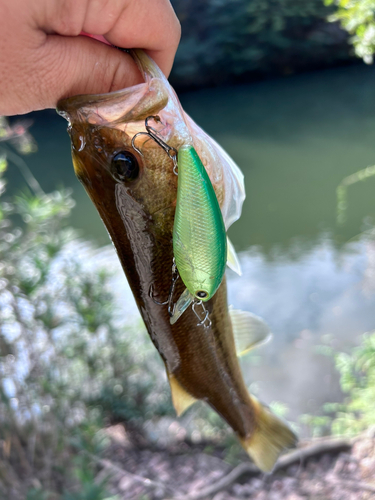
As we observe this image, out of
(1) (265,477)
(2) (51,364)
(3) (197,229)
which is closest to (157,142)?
(3) (197,229)

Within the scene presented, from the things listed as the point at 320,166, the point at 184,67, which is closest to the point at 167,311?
the point at 320,166

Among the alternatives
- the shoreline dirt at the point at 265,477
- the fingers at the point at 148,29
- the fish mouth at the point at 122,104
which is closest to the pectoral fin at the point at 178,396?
the fish mouth at the point at 122,104

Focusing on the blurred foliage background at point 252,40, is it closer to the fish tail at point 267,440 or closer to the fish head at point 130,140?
the fish tail at point 267,440

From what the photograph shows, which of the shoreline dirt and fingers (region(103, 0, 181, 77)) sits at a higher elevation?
fingers (region(103, 0, 181, 77))

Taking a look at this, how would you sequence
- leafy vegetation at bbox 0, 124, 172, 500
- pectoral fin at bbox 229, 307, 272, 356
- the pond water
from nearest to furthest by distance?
pectoral fin at bbox 229, 307, 272, 356 → leafy vegetation at bbox 0, 124, 172, 500 → the pond water

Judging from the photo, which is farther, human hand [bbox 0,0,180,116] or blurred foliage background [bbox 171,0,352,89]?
blurred foliage background [bbox 171,0,352,89]

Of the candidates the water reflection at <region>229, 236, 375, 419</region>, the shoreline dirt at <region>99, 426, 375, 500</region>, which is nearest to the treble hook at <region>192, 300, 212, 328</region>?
the shoreline dirt at <region>99, 426, 375, 500</region>

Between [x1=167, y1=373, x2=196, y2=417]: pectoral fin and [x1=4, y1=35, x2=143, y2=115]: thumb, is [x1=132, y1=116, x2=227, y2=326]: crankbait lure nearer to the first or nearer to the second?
[x1=4, y1=35, x2=143, y2=115]: thumb
